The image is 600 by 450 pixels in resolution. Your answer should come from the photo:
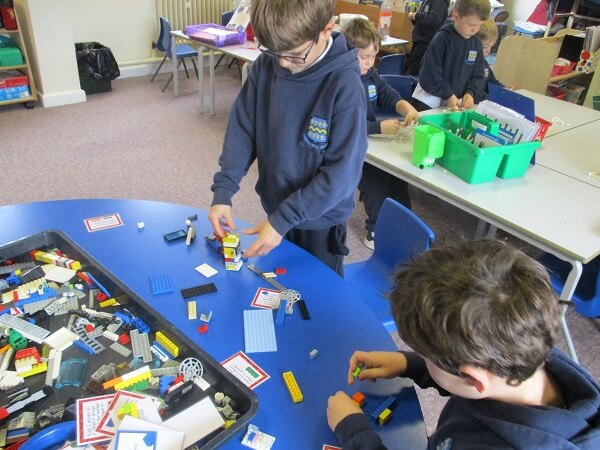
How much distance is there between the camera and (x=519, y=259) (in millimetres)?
740

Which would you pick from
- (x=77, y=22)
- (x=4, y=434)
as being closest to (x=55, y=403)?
(x=4, y=434)

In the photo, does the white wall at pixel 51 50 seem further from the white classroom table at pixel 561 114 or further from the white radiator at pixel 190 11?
the white classroom table at pixel 561 114

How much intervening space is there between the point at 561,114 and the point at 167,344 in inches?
108

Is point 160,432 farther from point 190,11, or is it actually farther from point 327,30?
point 190,11

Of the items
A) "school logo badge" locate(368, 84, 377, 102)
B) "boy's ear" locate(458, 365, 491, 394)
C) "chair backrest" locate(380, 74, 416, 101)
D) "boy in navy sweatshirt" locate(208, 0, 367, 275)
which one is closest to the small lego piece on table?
"boy in navy sweatshirt" locate(208, 0, 367, 275)

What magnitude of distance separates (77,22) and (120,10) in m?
0.45

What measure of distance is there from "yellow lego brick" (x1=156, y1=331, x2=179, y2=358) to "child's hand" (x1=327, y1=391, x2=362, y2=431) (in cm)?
33

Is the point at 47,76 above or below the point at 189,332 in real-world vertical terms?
below

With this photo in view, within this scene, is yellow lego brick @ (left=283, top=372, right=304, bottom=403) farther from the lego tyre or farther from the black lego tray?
the lego tyre

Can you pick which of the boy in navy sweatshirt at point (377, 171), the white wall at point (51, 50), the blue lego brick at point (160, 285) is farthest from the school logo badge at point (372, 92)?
the white wall at point (51, 50)

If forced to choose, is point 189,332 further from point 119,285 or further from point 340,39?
point 340,39

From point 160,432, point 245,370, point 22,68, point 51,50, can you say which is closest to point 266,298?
point 245,370

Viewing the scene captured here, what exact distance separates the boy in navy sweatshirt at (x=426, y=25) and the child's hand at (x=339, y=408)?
3927mm

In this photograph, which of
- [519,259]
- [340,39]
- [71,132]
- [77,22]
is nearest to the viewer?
[519,259]
